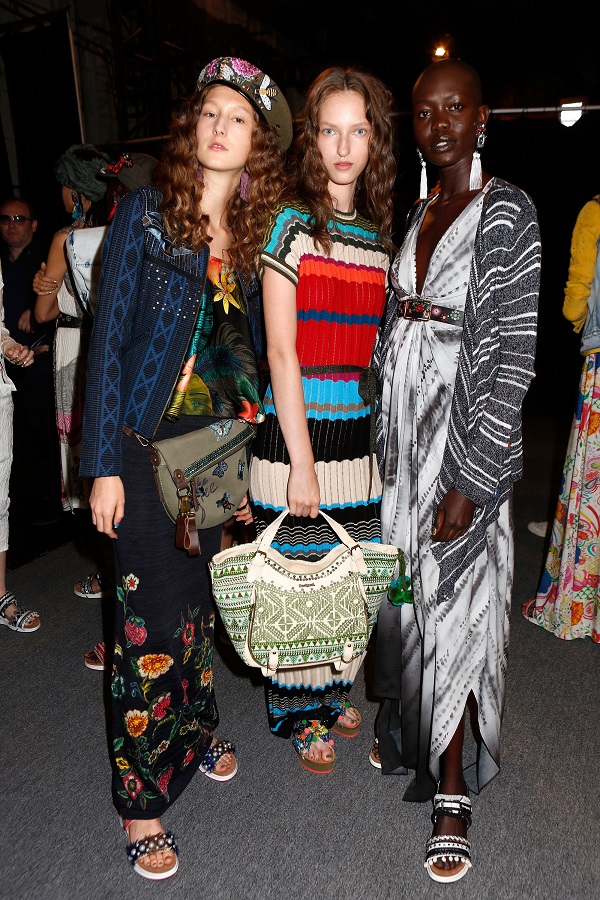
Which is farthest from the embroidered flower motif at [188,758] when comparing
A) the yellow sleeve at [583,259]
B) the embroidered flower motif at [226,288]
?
the yellow sleeve at [583,259]

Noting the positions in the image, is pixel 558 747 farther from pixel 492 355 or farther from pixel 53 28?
pixel 53 28

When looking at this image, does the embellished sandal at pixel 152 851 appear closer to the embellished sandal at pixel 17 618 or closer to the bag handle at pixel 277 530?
the bag handle at pixel 277 530

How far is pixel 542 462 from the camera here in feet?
18.5

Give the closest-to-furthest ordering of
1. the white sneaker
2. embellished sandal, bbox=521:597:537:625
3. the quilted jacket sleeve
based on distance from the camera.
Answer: the quilted jacket sleeve, embellished sandal, bbox=521:597:537:625, the white sneaker

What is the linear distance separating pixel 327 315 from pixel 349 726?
4.39ft

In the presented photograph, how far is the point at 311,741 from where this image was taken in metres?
2.00

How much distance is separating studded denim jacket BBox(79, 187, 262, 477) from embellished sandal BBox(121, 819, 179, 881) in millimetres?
934

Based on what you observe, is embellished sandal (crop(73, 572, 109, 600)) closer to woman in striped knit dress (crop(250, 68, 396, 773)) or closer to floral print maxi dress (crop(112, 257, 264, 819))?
floral print maxi dress (crop(112, 257, 264, 819))

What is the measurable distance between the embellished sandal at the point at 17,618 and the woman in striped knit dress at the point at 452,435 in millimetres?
1659

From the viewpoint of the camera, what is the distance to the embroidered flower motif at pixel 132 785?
166 cm

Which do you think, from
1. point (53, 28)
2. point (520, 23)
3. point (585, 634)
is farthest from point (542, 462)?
point (520, 23)

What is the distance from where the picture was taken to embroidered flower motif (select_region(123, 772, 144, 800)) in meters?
1.66

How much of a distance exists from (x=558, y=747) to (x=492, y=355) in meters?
1.34

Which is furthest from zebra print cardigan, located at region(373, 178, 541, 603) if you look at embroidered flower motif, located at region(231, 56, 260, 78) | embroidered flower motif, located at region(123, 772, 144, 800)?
embroidered flower motif, located at region(123, 772, 144, 800)
